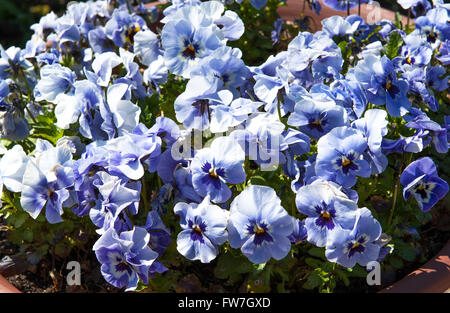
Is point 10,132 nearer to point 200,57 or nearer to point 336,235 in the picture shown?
point 200,57

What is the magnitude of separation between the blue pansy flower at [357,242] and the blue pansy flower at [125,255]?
387mm

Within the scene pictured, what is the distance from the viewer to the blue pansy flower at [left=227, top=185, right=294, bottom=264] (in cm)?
123

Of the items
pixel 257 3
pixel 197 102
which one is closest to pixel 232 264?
pixel 197 102

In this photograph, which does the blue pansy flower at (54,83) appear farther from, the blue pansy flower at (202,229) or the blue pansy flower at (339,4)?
the blue pansy flower at (339,4)

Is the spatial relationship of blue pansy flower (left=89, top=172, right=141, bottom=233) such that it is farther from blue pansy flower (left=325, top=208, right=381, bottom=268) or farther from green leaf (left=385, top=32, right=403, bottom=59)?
green leaf (left=385, top=32, right=403, bottom=59)

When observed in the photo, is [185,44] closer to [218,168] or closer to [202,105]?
[202,105]

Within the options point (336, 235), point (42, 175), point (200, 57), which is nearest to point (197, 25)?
point (200, 57)

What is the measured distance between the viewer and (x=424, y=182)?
1398 mm

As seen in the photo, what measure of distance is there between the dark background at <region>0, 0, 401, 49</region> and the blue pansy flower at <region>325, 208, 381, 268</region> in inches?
109

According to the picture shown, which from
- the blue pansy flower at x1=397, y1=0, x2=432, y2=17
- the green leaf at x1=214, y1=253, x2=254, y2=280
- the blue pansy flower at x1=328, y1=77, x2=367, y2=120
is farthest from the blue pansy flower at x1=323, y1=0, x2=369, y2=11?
the green leaf at x1=214, y1=253, x2=254, y2=280

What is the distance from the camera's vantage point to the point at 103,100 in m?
1.45

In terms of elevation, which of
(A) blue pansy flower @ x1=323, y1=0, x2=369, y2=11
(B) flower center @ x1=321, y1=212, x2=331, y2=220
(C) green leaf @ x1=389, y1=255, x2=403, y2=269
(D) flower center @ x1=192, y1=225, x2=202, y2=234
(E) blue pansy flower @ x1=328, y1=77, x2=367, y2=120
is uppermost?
(E) blue pansy flower @ x1=328, y1=77, x2=367, y2=120

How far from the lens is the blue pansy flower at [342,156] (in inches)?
50.5

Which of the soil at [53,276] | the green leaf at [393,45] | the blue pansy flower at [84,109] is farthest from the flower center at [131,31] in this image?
the green leaf at [393,45]
